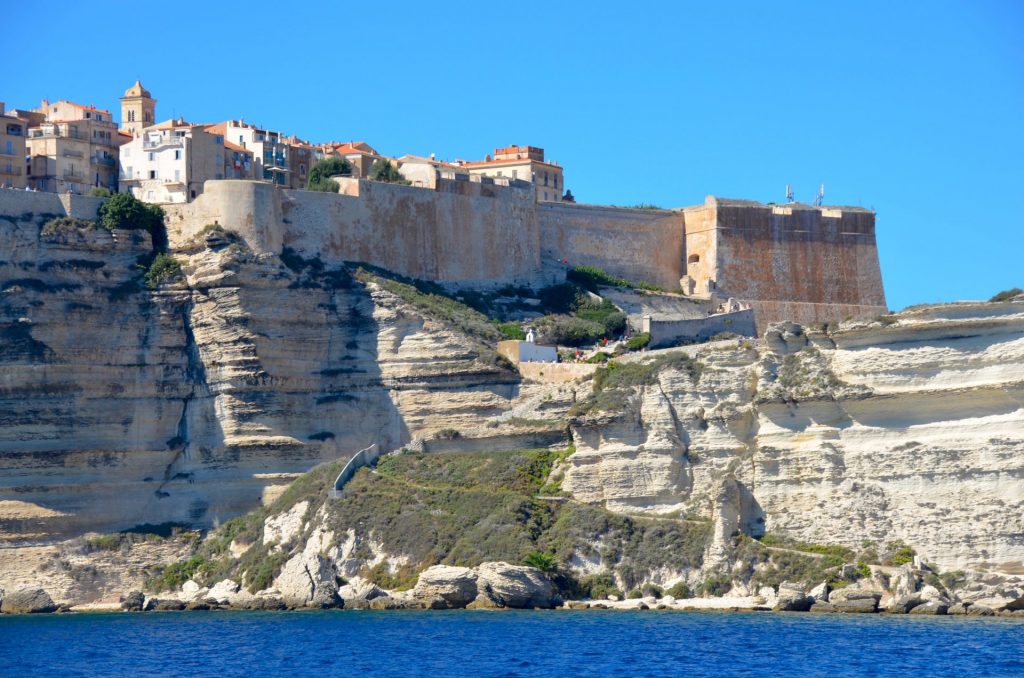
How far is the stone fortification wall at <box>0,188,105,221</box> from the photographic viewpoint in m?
57.9

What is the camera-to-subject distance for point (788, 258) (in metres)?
68.2

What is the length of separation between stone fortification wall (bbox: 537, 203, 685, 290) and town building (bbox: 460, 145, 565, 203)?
6462mm

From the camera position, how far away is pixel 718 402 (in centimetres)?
5122

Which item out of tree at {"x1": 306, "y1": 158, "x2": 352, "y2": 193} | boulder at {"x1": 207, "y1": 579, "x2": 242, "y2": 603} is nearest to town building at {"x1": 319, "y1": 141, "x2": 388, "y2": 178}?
tree at {"x1": 306, "y1": 158, "x2": 352, "y2": 193}

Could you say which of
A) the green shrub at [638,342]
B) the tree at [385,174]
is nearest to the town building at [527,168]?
the tree at [385,174]

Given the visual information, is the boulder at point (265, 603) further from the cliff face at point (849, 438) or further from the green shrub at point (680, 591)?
the green shrub at point (680, 591)

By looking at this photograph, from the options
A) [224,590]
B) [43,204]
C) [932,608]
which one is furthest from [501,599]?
[43,204]

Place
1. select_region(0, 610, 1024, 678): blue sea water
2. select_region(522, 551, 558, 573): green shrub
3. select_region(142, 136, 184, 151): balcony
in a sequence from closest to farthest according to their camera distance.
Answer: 1. select_region(0, 610, 1024, 678): blue sea water
2. select_region(522, 551, 558, 573): green shrub
3. select_region(142, 136, 184, 151): balcony

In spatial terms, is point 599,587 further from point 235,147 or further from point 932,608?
point 235,147

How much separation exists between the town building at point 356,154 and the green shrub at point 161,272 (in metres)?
9.49

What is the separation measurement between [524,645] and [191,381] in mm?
17874

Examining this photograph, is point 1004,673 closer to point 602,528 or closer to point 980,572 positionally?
point 980,572

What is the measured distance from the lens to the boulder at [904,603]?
45.2 meters

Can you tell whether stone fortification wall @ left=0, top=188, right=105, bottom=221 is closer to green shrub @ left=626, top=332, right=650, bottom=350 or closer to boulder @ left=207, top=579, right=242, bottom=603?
boulder @ left=207, top=579, right=242, bottom=603
